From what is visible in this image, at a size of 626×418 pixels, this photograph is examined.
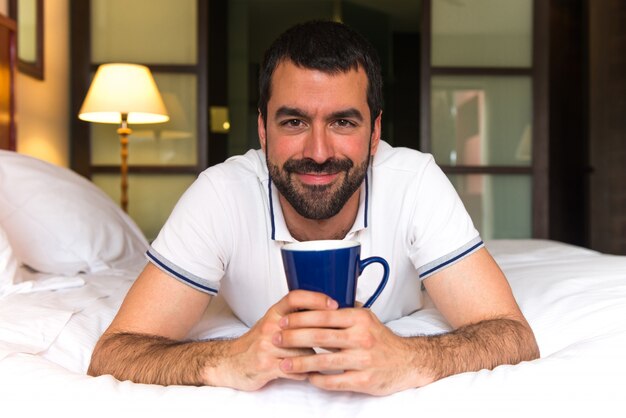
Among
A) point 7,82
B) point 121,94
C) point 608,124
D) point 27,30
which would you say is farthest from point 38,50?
point 608,124

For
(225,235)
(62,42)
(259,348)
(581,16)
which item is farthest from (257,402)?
(581,16)

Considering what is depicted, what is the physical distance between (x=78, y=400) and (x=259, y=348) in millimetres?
220

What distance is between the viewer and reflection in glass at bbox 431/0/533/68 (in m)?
3.48

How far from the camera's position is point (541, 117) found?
343 cm

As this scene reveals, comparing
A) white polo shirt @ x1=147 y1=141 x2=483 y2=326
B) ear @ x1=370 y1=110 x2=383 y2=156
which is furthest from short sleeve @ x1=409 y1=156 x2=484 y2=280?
ear @ x1=370 y1=110 x2=383 y2=156

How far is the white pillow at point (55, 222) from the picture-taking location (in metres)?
1.69

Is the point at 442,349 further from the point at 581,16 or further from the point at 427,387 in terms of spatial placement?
the point at 581,16

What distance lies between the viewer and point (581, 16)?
4.82 metres

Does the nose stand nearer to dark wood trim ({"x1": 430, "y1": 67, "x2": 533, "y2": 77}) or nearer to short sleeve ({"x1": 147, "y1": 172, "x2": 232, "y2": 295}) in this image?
short sleeve ({"x1": 147, "y1": 172, "x2": 232, "y2": 295})

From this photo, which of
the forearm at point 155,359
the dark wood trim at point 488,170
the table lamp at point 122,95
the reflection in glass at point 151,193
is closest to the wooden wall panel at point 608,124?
the dark wood trim at point 488,170

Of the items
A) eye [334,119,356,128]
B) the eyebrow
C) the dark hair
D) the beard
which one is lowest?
the beard

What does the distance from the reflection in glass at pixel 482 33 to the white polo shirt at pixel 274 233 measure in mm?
2392

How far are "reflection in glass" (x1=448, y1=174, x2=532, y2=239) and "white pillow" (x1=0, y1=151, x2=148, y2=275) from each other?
2.07 meters

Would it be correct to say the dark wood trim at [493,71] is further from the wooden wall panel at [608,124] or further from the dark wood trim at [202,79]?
the wooden wall panel at [608,124]
